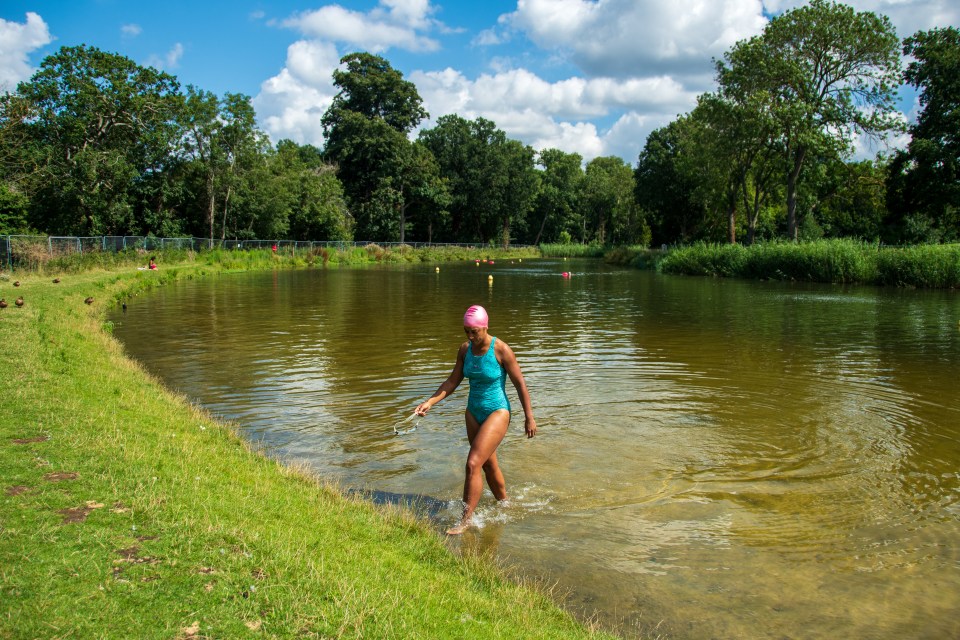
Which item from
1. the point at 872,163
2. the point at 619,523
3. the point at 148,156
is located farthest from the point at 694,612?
the point at 872,163

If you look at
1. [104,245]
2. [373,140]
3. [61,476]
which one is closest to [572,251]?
[373,140]

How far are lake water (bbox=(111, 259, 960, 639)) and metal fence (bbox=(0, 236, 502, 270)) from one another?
11791 millimetres

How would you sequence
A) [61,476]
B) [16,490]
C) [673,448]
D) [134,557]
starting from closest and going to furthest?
[134,557] → [16,490] → [61,476] → [673,448]

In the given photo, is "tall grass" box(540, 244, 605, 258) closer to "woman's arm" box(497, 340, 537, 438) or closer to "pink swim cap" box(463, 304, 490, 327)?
"woman's arm" box(497, 340, 537, 438)

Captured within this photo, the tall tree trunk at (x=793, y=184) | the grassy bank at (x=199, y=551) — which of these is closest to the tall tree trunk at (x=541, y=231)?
the tall tree trunk at (x=793, y=184)

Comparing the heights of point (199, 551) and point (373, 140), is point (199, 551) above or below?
below

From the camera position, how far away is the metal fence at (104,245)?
96.2 feet

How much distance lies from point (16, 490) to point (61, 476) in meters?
0.40

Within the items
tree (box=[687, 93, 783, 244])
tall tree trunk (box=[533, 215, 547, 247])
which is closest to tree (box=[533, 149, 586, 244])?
tall tree trunk (box=[533, 215, 547, 247])

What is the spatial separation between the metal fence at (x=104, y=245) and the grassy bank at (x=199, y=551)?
2550 centimetres

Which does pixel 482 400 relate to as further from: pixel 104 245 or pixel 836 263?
pixel 104 245

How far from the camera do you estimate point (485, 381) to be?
258 inches

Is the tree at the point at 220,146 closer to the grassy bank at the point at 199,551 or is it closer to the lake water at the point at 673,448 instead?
the lake water at the point at 673,448

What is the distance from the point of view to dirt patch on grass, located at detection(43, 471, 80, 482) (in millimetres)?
5539
